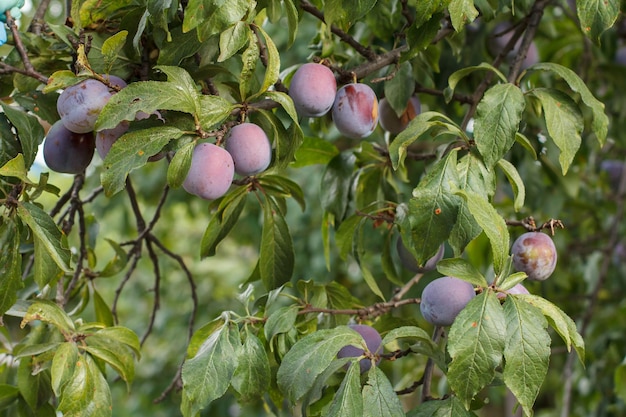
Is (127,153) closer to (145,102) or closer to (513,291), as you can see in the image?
(145,102)

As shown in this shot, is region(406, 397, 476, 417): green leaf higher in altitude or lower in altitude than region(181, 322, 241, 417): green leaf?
lower

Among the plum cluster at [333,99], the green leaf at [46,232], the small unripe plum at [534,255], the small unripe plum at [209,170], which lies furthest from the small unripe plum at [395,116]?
the green leaf at [46,232]

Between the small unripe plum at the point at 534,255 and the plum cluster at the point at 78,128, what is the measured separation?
48cm

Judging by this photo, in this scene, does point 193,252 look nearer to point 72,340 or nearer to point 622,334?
point 622,334

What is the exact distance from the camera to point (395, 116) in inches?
44.0

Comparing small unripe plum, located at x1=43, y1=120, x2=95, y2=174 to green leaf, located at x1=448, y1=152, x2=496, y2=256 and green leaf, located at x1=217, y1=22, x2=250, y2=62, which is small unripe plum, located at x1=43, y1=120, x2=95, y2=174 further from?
green leaf, located at x1=448, y1=152, x2=496, y2=256

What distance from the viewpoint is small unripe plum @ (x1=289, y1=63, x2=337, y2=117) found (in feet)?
2.88

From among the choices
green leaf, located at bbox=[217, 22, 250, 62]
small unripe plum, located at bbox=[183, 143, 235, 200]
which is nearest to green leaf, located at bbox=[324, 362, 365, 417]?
small unripe plum, located at bbox=[183, 143, 235, 200]

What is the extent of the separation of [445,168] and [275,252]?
0.29 metres

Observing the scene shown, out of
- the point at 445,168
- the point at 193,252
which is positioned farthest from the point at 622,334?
the point at 193,252

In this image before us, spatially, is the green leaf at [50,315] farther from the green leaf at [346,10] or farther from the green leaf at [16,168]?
the green leaf at [346,10]

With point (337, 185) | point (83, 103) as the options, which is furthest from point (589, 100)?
point (83, 103)

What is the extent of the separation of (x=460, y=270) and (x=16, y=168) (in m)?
0.46

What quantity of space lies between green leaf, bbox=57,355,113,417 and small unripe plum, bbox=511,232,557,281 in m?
0.51
